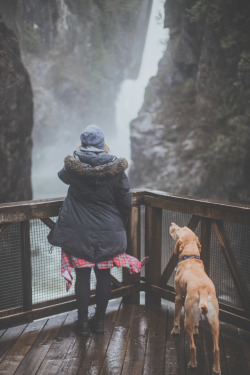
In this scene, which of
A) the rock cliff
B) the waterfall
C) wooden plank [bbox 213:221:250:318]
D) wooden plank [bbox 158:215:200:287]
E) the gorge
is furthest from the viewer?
the waterfall

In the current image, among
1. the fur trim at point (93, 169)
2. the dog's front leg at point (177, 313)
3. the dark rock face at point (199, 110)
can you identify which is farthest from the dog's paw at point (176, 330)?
the dark rock face at point (199, 110)

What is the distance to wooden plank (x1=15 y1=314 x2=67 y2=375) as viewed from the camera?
8.23ft

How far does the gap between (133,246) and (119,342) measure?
102cm

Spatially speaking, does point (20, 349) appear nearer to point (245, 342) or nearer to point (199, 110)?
point (245, 342)

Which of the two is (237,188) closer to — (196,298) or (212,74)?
(212,74)

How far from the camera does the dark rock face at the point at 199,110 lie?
43.8ft

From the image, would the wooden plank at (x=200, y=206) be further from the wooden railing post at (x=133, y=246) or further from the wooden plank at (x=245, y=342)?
the wooden plank at (x=245, y=342)

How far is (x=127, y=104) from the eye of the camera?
4244 cm

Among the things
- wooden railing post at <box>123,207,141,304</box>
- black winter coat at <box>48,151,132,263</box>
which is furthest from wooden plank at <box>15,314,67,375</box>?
black winter coat at <box>48,151,132,263</box>

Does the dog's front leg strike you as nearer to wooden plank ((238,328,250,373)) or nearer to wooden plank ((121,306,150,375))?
wooden plank ((121,306,150,375))

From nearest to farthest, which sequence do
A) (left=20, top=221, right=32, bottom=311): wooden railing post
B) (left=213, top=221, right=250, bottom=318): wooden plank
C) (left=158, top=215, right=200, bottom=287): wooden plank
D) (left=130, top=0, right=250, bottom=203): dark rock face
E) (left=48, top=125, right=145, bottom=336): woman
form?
(left=48, top=125, right=145, bottom=336): woman, (left=213, top=221, right=250, bottom=318): wooden plank, (left=20, top=221, right=32, bottom=311): wooden railing post, (left=158, top=215, right=200, bottom=287): wooden plank, (left=130, top=0, right=250, bottom=203): dark rock face

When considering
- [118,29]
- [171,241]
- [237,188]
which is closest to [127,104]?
[118,29]

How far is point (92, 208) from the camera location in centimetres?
268

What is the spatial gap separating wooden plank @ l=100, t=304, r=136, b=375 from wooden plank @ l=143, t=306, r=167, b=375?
0.66 feet
